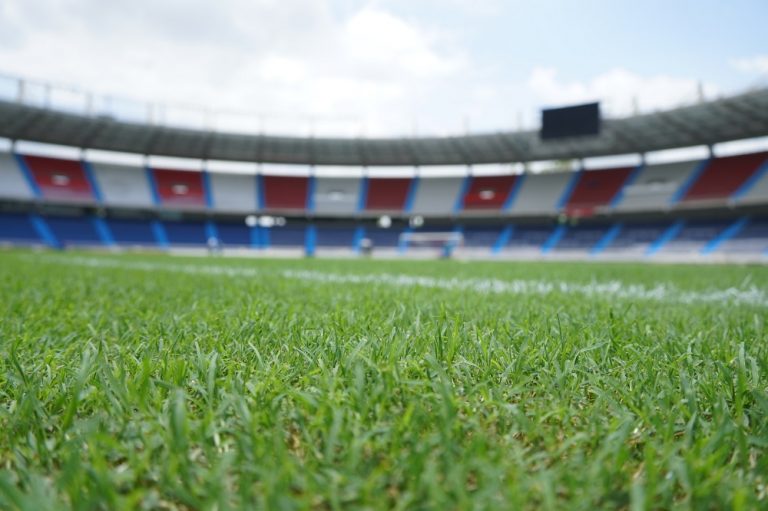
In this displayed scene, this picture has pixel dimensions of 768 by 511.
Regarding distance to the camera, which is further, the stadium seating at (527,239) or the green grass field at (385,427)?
the stadium seating at (527,239)

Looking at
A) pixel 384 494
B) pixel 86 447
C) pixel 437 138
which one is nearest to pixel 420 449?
pixel 384 494

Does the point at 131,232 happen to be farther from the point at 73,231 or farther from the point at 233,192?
the point at 233,192

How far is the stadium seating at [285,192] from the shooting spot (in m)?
34.4

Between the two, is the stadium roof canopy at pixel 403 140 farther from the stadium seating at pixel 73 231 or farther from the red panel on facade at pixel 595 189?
the stadium seating at pixel 73 231

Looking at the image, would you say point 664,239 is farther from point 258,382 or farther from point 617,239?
point 258,382

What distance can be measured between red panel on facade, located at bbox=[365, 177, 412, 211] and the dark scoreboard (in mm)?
11995

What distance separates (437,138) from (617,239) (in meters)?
14.6

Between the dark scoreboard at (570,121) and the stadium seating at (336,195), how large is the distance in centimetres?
1568

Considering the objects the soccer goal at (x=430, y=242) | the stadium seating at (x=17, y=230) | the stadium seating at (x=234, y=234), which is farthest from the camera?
the stadium seating at (x=234, y=234)

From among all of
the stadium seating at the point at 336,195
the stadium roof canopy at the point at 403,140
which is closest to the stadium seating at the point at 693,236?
the stadium roof canopy at the point at 403,140

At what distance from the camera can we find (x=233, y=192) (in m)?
34.3

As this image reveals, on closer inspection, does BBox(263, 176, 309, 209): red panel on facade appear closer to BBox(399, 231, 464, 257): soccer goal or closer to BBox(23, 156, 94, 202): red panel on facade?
BBox(399, 231, 464, 257): soccer goal

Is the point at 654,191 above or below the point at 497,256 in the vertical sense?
above

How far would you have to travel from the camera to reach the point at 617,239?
2797cm
